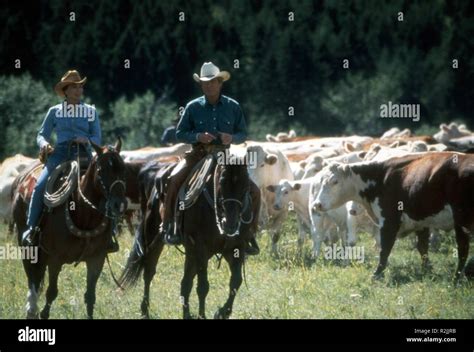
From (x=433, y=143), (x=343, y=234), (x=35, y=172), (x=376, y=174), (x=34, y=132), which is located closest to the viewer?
(x=35, y=172)

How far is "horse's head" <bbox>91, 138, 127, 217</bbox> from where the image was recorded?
31.4ft

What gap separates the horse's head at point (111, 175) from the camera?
31.4 feet

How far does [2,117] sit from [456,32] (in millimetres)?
10279

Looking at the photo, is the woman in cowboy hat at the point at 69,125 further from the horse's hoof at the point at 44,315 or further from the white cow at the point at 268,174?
the white cow at the point at 268,174

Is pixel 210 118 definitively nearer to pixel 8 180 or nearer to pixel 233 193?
pixel 233 193

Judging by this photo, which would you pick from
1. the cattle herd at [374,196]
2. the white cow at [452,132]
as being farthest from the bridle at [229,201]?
the white cow at [452,132]

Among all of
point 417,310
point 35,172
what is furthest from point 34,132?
point 417,310

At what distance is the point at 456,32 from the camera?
25453mm

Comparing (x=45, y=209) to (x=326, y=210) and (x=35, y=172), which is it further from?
(x=326, y=210)

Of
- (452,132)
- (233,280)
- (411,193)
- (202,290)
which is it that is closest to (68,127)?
(202,290)

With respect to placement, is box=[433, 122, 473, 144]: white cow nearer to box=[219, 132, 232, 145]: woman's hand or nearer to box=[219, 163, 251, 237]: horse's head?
box=[219, 132, 232, 145]: woman's hand

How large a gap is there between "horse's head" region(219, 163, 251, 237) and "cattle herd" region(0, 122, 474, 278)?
47.0 inches

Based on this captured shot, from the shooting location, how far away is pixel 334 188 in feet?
47.5

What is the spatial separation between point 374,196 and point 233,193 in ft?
14.7
